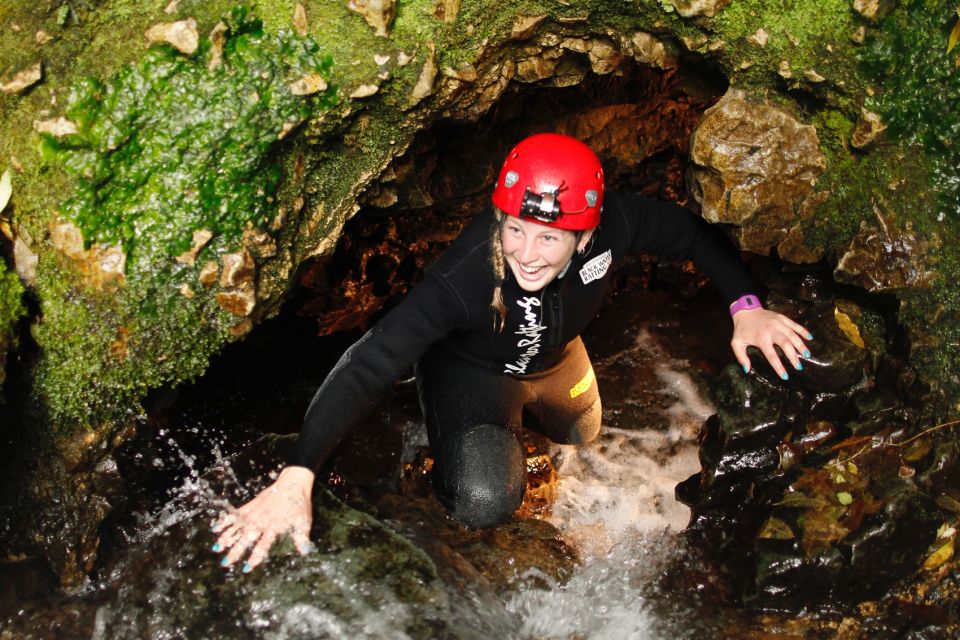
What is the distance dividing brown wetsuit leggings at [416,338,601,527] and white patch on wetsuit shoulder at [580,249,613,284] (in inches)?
24.8

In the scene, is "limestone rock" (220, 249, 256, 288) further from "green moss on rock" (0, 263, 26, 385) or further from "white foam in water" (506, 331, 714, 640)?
"white foam in water" (506, 331, 714, 640)

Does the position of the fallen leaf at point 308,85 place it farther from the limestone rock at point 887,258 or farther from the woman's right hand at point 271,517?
the limestone rock at point 887,258

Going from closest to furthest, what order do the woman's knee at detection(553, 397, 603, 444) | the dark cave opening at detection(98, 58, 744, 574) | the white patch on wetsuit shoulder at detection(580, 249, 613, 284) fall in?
the white patch on wetsuit shoulder at detection(580, 249, 613, 284) < the dark cave opening at detection(98, 58, 744, 574) < the woman's knee at detection(553, 397, 603, 444)

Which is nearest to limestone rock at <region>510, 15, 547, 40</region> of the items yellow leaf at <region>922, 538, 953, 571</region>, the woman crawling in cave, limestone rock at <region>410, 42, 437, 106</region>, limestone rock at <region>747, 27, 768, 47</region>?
limestone rock at <region>410, 42, 437, 106</region>

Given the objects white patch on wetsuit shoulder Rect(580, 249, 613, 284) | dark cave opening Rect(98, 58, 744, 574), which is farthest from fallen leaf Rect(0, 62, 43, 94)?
white patch on wetsuit shoulder Rect(580, 249, 613, 284)

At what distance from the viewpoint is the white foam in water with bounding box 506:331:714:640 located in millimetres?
3307

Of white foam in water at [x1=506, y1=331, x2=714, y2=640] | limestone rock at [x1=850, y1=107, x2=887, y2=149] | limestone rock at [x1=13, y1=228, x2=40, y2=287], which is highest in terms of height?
limestone rock at [x1=850, y1=107, x2=887, y2=149]

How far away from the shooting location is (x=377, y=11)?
2.75m

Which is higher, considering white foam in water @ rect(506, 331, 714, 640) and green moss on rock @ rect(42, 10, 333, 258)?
green moss on rock @ rect(42, 10, 333, 258)

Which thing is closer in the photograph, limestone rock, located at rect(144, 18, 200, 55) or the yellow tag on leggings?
limestone rock, located at rect(144, 18, 200, 55)

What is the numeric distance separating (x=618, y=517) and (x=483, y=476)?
1060 millimetres

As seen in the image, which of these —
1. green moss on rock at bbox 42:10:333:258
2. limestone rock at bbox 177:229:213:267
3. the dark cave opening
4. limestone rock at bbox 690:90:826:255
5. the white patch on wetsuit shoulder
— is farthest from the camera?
the dark cave opening

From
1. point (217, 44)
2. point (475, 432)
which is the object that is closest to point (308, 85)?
point (217, 44)

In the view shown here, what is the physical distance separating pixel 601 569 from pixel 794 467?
1023mm
